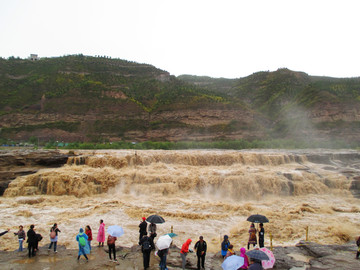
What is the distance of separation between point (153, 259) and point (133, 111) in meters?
48.2

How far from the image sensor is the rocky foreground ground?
7797 mm

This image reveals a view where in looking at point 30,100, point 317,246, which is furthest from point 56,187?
point 30,100

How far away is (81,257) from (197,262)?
3902 millimetres

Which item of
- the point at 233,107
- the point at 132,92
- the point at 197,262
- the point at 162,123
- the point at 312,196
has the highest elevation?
the point at 132,92

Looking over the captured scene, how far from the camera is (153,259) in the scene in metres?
8.29

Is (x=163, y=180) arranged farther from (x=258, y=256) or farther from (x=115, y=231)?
(x=258, y=256)

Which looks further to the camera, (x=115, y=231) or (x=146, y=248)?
(x=115, y=231)

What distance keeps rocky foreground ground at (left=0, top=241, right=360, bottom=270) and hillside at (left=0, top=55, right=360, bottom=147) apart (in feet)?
132

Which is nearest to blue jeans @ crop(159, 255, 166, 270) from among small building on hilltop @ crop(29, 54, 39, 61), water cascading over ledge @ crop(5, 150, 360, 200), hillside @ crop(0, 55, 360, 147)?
water cascading over ledge @ crop(5, 150, 360, 200)

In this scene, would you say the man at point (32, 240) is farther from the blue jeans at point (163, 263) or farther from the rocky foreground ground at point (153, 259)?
the blue jeans at point (163, 263)

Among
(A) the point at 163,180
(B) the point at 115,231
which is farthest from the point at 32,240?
(A) the point at 163,180

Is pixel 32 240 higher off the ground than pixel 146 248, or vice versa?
pixel 146 248

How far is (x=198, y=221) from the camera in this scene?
13930 millimetres

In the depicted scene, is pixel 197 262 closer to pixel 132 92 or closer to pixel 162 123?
pixel 162 123
